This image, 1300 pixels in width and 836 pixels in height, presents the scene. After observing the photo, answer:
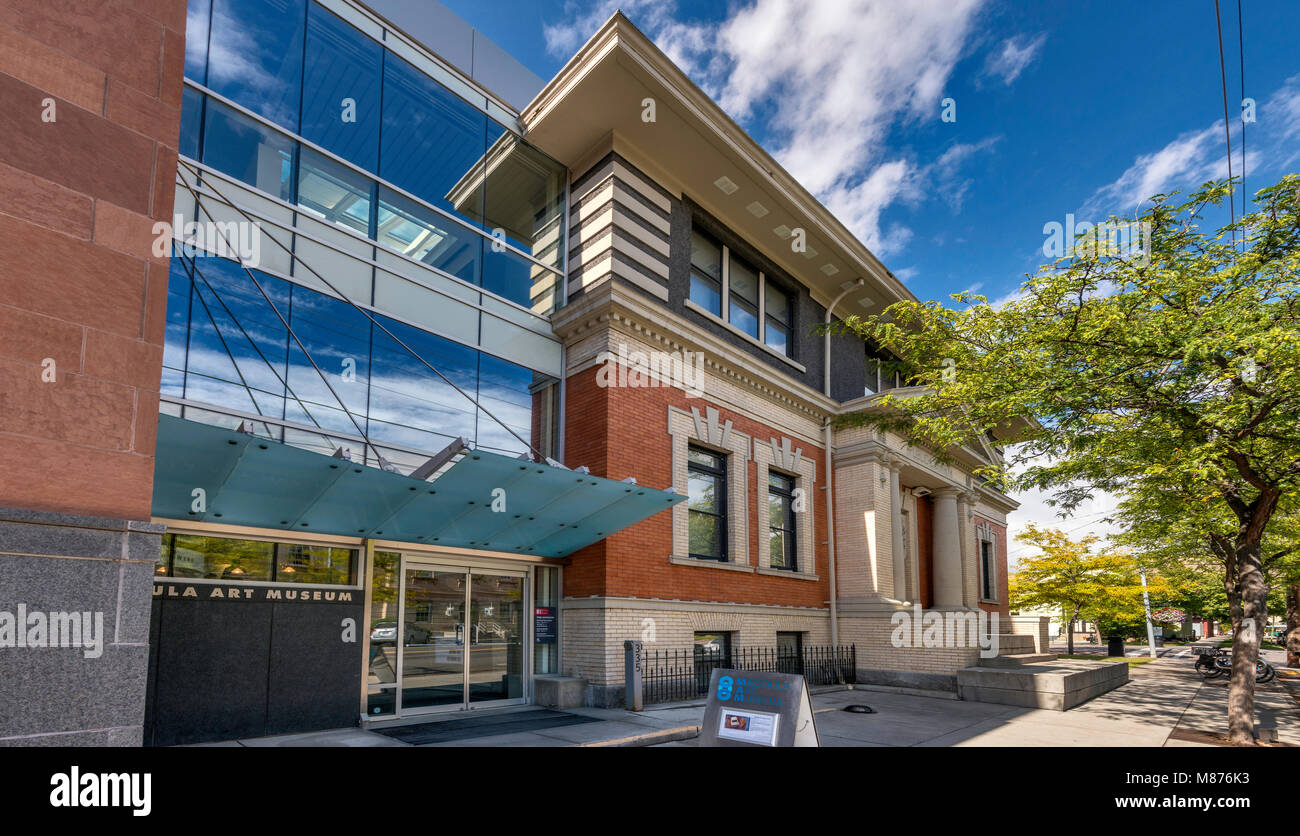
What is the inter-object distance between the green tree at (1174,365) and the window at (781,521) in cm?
595

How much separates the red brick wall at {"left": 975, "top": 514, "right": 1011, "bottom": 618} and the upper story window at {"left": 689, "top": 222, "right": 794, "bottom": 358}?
1612 centimetres

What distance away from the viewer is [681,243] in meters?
17.6

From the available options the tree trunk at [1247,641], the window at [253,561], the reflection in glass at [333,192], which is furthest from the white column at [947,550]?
the reflection in glass at [333,192]

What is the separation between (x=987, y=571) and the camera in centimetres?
3281

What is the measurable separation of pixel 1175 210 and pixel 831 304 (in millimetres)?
10767

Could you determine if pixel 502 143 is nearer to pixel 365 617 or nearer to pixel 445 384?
pixel 445 384

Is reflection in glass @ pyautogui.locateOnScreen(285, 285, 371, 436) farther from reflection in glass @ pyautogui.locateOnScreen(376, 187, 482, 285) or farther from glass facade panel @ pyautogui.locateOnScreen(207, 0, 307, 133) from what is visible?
glass facade panel @ pyautogui.locateOnScreen(207, 0, 307, 133)

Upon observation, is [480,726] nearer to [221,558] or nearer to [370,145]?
[221,558]

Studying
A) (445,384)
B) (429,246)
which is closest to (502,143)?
(429,246)

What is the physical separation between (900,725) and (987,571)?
71.7 feet

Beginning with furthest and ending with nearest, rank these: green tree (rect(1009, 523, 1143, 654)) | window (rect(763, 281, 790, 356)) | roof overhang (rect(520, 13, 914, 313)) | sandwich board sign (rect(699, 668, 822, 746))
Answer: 1. green tree (rect(1009, 523, 1143, 654))
2. window (rect(763, 281, 790, 356))
3. roof overhang (rect(520, 13, 914, 313))
4. sandwich board sign (rect(699, 668, 822, 746))

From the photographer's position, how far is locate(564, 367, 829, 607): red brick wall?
1448cm
